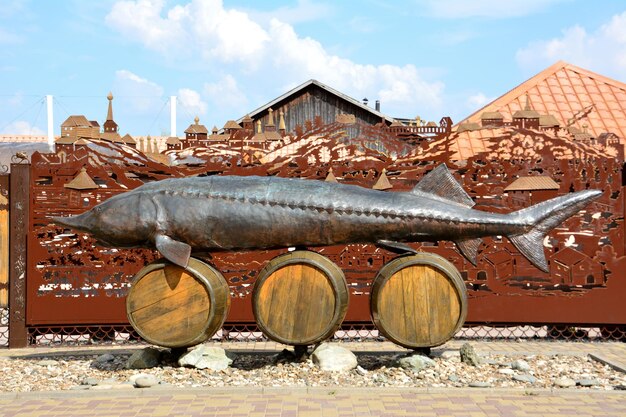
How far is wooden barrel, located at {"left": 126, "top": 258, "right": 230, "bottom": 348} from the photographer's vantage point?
6.37m

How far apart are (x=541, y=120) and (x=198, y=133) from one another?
250 inches

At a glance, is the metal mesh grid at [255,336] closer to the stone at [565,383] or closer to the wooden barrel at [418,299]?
the wooden barrel at [418,299]

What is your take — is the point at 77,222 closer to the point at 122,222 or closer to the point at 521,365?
the point at 122,222

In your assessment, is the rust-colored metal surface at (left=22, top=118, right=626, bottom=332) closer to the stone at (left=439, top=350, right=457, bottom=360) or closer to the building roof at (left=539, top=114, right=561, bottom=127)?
the stone at (left=439, top=350, right=457, bottom=360)

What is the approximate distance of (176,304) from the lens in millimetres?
6414

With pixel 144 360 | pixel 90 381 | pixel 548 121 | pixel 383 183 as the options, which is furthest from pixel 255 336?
pixel 548 121

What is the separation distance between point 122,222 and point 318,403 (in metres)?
2.37

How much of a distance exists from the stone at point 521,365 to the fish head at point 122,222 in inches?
141

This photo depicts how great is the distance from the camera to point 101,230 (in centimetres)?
651

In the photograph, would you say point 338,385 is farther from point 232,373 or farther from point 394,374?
point 232,373

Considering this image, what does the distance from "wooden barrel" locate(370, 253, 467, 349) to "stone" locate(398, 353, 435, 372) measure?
0.30 meters

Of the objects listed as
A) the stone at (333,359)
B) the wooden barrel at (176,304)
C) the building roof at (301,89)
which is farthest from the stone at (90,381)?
the building roof at (301,89)

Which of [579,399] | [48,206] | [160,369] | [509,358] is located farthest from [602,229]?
[48,206]

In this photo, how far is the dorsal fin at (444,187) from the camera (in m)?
6.47
